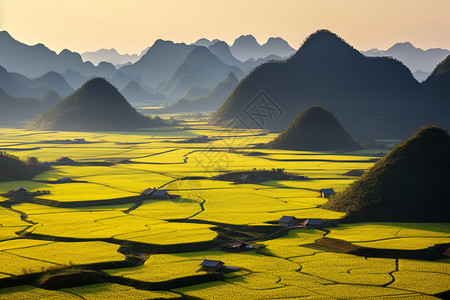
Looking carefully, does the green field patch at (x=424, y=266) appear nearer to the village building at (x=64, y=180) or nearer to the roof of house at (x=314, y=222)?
the roof of house at (x=314, y=222)

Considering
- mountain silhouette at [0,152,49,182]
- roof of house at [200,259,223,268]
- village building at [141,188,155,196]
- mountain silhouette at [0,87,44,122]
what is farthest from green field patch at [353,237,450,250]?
mountain silhouette at [0,87,44,122]

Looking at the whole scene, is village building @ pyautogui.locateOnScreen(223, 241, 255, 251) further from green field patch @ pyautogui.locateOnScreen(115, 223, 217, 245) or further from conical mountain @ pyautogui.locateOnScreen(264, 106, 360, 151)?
conical mountain @ pyautogui.locateOnScreen(264, 106, 360, 151)

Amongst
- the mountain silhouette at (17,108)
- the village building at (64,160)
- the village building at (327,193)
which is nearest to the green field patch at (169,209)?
the village building at (327,193)

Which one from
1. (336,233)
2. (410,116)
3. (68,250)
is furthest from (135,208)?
(410,116)

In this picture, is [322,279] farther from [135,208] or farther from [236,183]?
[236,183]

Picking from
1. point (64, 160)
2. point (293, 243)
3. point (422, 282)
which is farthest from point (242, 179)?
point (422, 282)

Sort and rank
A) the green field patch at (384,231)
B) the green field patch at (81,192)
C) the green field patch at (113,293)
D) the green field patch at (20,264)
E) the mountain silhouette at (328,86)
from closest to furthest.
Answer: the green field patch at (113,293) → the green field patch at (20,264) → the green field patch at (384,231) → the green field patch at (81,192) → the mountain silhouette at (328,86)
